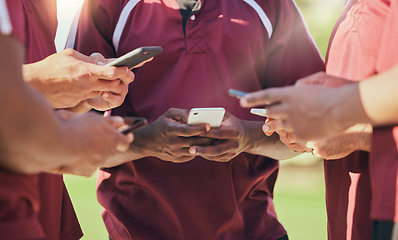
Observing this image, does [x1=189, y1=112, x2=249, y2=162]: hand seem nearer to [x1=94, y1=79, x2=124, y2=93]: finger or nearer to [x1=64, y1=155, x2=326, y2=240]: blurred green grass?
[x1=94, y1=79, x2=124, y2=93]: finger

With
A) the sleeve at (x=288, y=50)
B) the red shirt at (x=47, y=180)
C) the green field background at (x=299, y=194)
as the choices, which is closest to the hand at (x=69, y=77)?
the red shirt at (x=47, y=180)

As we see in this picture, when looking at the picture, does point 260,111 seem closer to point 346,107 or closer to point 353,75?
point 353,75

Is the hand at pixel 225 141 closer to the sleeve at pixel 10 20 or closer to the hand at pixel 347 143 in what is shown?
the hand at pixel 347 143

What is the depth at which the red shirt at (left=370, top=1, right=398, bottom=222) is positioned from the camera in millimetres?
1235

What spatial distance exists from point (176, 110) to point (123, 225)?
598mm

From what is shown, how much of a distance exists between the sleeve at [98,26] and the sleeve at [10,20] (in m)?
0.89

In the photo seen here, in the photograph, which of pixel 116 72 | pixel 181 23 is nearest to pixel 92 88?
pixel 116 72

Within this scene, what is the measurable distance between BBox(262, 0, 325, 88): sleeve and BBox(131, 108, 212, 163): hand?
1.78ft

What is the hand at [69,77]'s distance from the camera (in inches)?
68.6

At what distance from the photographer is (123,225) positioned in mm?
2133

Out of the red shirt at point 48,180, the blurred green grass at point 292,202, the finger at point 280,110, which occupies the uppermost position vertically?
the finger at point 280,110

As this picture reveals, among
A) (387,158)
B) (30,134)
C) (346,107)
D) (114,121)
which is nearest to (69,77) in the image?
(114,121)

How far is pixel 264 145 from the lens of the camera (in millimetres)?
2178

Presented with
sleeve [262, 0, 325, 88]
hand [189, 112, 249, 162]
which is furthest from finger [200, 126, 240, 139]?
sleeve [262, 0, 325, 88]
